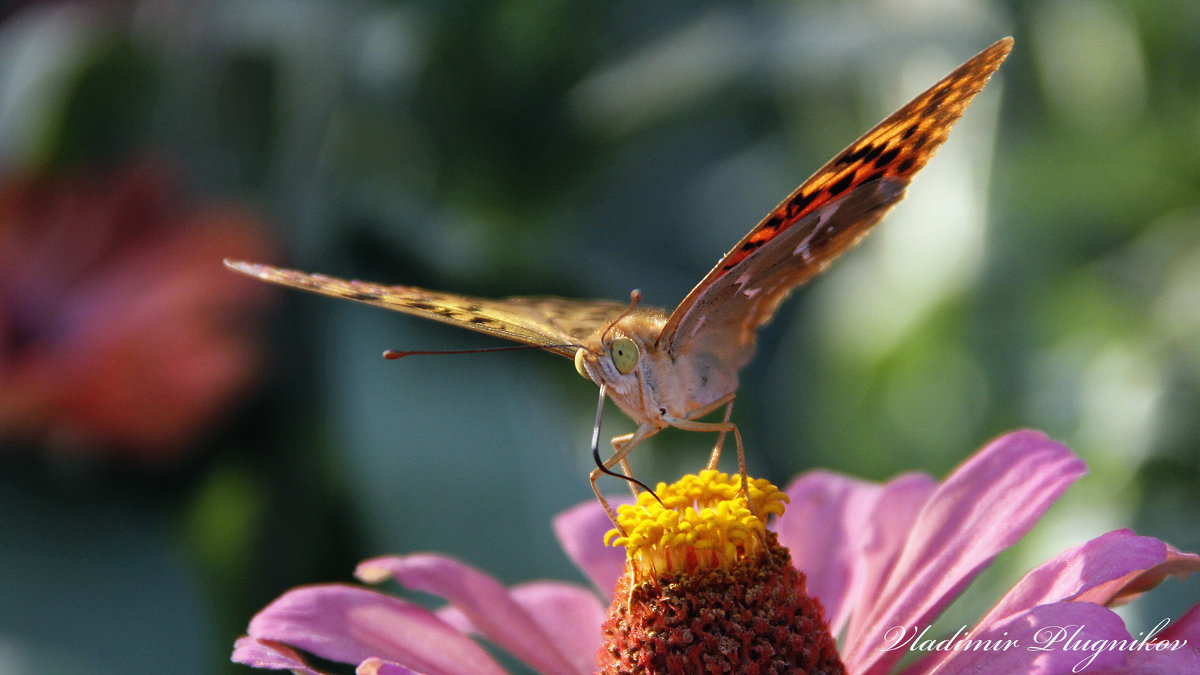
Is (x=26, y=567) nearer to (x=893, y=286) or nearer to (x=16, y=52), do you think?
(x=16, y=52)

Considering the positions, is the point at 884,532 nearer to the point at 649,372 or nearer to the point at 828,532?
the point at 828,532

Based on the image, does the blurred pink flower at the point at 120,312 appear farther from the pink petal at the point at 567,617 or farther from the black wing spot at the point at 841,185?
the black wing spot at the point at 841,185

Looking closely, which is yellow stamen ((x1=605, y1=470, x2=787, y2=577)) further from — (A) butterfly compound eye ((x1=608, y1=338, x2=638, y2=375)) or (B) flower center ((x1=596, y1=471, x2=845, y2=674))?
(A) butterfly compound eye ((x1=608, y1=338, x2=638, y2=375))

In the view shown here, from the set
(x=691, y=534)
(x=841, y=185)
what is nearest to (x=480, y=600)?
(x=691, y=534)

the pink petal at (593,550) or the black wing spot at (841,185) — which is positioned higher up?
the black wing spot at (841,185)

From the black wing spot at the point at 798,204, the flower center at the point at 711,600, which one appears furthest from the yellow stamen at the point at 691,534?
the black wing spot at the point at 798,204

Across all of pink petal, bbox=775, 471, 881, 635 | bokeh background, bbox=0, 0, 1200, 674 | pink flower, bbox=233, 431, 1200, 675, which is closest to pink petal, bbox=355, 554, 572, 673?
pink flower, bbox=233, 431, 1200, 675

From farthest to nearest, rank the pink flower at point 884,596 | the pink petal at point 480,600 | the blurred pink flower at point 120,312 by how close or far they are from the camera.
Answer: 1. the blurred pink flower at point 120,312
2. the pink petal at point 480,600
3. the pink flower at point 884,596
